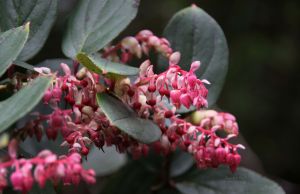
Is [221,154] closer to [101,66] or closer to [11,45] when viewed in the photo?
[101,66]

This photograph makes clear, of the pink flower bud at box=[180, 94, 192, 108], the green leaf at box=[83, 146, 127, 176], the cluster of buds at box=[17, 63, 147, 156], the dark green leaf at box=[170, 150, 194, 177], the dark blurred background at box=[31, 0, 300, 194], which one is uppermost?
the pink flower bud at box=[180, 94, 192, 108]

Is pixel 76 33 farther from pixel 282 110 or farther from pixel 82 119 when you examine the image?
pixel 282 110

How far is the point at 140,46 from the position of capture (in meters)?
1.09

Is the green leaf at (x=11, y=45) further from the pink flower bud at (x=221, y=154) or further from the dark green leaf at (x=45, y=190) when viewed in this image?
the pink flower bud at (x=221, y=154)

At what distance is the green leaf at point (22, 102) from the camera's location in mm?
723

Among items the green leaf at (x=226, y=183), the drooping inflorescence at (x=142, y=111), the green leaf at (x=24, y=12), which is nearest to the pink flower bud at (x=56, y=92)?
the drooping inflorescence at (x=142, y=111)

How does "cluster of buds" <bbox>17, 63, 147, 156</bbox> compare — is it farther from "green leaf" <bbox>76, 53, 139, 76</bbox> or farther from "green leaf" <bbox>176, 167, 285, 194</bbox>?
"green leaf" <bbox>176, 167, 285, 194</bbox>

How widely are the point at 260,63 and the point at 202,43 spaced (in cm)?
176

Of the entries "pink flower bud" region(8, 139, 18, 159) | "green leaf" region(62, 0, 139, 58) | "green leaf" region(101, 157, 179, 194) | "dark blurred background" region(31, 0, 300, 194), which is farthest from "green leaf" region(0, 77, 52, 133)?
"dark blurred background" region(31, 0, 300, 194)

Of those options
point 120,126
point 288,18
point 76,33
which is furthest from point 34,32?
point 288,18

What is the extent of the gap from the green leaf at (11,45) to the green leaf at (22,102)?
0.27ft

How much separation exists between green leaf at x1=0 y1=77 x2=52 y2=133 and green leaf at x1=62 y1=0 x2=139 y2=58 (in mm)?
263

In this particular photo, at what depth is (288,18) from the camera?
288cm

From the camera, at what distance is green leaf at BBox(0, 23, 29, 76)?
837 mm
